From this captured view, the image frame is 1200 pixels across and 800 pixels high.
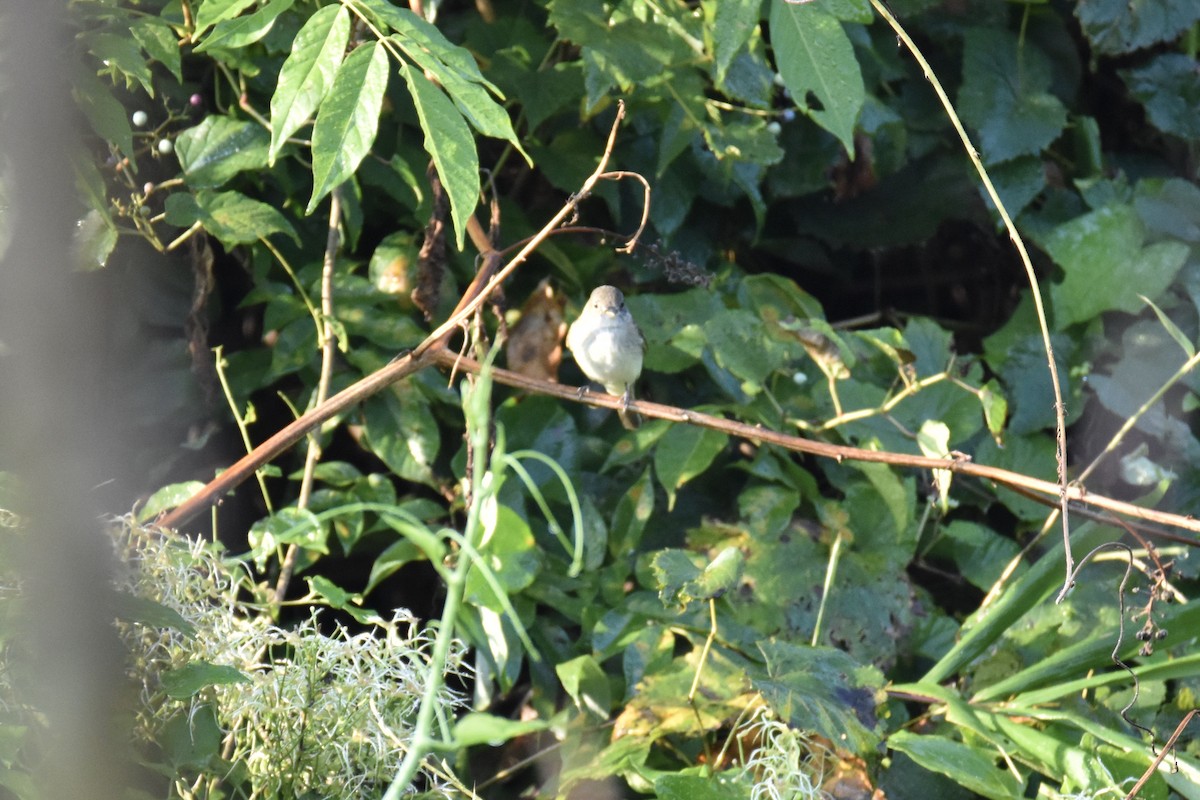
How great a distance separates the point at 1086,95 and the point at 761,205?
110cm

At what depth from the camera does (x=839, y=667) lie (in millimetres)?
1752

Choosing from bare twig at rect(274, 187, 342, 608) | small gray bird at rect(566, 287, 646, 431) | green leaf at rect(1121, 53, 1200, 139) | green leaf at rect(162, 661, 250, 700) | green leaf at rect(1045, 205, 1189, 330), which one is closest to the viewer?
green leaf at rect(162, 661, 250, 700)

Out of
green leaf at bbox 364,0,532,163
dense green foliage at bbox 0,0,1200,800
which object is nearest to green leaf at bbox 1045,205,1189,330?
dense green foliage at bbox 0,0,1200,800

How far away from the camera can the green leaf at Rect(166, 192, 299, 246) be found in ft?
6.17

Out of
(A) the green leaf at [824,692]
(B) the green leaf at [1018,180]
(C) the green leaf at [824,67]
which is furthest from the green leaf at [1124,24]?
(A) the green leaf at [824,692]

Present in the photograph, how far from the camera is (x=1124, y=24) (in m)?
2.64

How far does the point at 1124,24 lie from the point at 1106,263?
22.6 inches

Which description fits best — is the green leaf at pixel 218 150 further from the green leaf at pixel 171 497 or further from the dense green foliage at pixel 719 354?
the green leaf at pixel 171 497

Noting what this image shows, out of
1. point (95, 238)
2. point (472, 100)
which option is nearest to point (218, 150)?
point (95, 238)

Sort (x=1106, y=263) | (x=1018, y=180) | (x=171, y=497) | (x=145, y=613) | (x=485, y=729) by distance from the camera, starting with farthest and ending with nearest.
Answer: (x=1018, y=180) → (x=1106, y=263) → (x=171, y=497) → (x=145, y=613) → (x=485, y=729)

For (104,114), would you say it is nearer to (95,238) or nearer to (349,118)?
(95,238)

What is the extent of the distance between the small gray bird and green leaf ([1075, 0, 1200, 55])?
1.22m

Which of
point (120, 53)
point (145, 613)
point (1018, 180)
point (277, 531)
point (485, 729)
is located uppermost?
point (120, 53)

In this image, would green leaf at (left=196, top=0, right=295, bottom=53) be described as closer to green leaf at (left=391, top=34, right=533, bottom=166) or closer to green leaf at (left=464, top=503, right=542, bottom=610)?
green leaf at (left=391, top=34, right=533, bottom=166)
